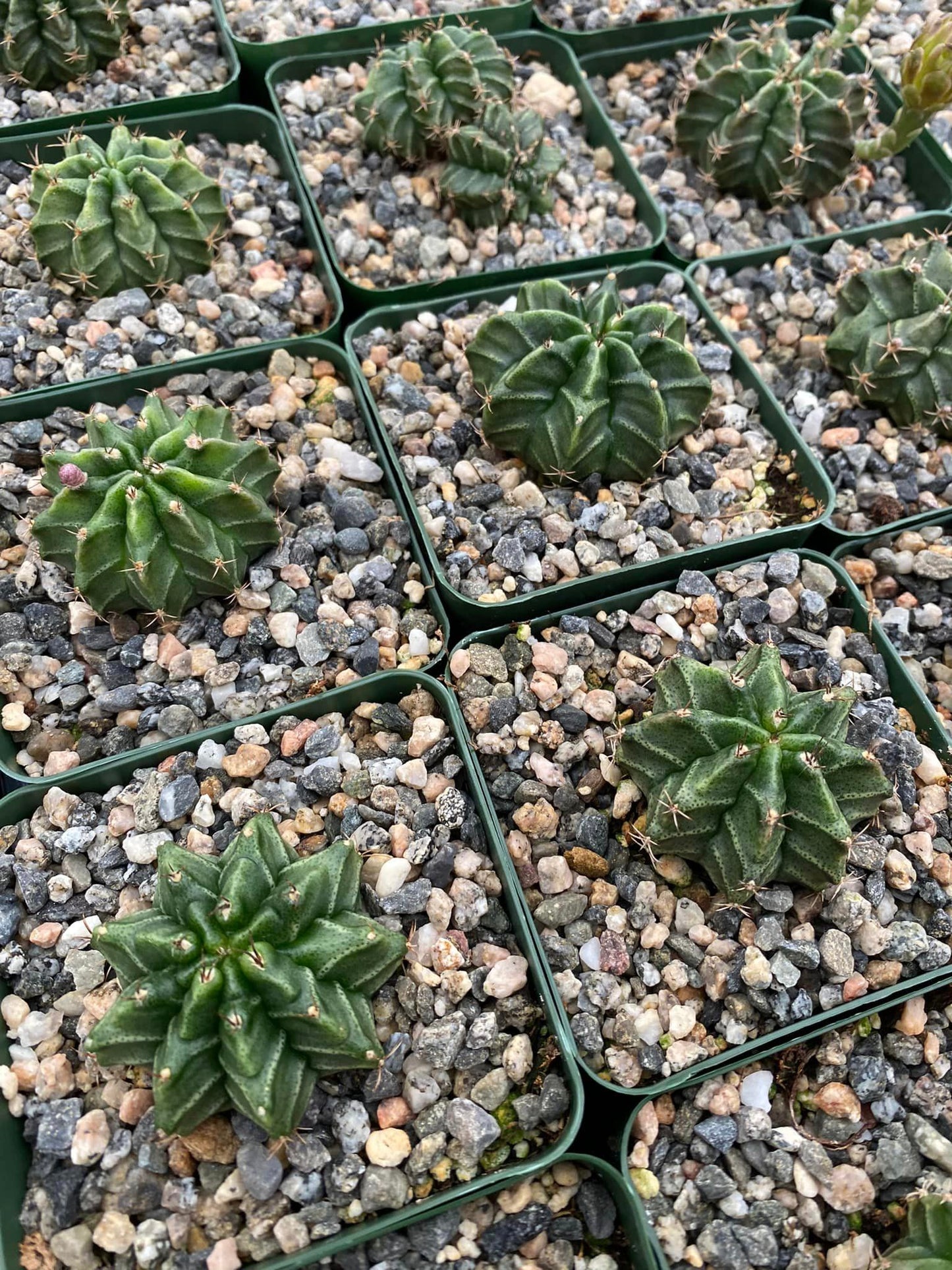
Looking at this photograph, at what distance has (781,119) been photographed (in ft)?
10.1

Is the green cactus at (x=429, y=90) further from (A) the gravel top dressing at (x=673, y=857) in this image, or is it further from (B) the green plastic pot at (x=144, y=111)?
(A) the gravel top dressing at (x=673, y=857)

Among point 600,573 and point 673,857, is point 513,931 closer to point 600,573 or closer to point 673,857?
point 673,857

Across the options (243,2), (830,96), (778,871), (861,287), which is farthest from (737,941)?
(243,2)

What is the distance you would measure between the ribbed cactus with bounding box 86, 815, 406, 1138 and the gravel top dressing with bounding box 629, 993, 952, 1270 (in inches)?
24.1

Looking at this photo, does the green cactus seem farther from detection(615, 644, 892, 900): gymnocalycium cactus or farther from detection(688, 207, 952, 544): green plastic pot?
detection(615, 644, 892, 900): gymnocalycium cactus

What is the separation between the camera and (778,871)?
1990 millimetres

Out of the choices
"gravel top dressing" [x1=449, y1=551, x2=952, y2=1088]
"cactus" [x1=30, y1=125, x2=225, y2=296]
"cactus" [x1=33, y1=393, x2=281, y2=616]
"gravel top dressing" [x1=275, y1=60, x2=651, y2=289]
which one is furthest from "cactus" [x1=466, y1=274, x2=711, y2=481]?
"cactus" [x1=30, y1=125, x2=225, y2=296]

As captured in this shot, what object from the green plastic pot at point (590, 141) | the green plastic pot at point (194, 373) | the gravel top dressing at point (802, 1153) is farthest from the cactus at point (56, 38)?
the gravel top dressing at point (802, 1153)

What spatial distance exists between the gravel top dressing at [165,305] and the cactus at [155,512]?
1.66ft

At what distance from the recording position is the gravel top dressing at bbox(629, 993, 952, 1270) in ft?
5.83

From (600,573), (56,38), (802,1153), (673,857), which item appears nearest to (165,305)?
(56,38)

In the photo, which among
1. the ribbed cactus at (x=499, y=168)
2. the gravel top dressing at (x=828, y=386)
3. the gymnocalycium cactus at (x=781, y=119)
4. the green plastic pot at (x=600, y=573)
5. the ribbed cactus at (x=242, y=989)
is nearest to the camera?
the ribbed cactus at (x=242, y=989)

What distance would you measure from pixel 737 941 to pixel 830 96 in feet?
8.51

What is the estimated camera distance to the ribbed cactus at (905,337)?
105 inches
